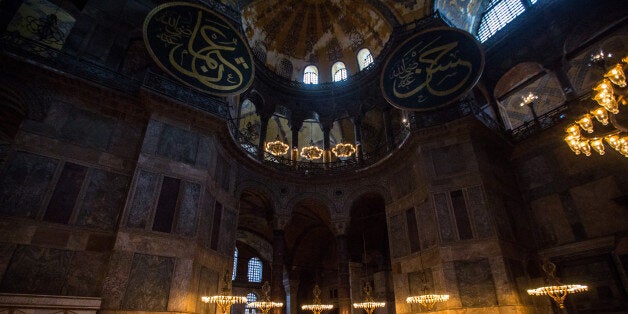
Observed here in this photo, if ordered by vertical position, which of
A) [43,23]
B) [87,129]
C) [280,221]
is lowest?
[280,221]

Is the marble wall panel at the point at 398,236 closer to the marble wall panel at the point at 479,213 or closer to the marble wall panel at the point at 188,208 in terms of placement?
the marble wall panel at the point at 479,213

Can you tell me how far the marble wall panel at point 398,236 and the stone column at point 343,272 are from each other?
1.71 metres

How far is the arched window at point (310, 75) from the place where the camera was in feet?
55.1

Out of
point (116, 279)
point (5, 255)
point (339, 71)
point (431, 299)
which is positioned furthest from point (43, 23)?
point (431, 299)

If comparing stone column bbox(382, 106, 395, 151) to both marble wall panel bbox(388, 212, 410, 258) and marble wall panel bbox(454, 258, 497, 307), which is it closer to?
marble wall panel bbox(388, 212, 410, 258)

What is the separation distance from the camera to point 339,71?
16734mm

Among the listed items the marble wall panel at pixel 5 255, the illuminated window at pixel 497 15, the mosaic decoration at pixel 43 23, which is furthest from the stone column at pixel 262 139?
the illuminated window at pixel 497 15

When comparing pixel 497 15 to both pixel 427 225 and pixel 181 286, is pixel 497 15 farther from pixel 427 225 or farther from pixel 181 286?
pixel 181 286

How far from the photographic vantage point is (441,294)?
29.1 feet

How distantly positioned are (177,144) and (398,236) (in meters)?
7.52

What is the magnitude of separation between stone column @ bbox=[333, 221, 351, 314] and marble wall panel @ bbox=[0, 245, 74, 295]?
771 centimetres

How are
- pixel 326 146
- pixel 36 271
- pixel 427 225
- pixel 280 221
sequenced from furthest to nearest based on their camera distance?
1. pixel 326 146
2. pixel 280 221
3. pixel 427 225
4. pixel 36 271

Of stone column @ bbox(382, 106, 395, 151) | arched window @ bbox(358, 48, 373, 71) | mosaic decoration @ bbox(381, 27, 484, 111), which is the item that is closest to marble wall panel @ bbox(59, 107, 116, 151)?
mosaic decoration @ bbox(381, 27, 484, 111)

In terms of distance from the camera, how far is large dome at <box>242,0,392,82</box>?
15.5m
